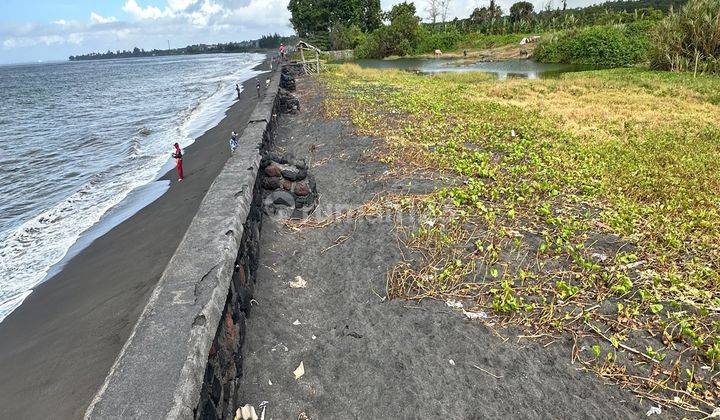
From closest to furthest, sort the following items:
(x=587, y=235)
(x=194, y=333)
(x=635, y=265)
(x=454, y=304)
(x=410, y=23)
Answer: (x=194, y=333), (x=454, y=304), (x=635, y=265), (x=587, y=235), (x=410, y=23)

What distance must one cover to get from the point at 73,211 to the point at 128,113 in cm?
1721

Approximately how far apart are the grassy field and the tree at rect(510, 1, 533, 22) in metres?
60.0

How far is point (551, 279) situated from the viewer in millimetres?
4363

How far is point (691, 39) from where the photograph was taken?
2164 centimetres

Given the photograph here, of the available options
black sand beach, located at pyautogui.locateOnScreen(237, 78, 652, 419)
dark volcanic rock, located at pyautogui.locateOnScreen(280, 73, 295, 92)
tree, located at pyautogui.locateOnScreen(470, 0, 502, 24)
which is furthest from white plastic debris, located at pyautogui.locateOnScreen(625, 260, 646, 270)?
tree, located at pyautogui.locateOnScreen(470, 0, 502, 24)

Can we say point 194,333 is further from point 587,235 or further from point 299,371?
point 587,235

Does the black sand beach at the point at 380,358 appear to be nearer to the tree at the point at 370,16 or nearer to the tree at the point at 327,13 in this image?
the tree at the point at 327,13

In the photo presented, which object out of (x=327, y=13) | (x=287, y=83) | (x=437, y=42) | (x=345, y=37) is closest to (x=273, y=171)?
(x=287, y=83)

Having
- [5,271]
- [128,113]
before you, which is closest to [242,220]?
[5,271]

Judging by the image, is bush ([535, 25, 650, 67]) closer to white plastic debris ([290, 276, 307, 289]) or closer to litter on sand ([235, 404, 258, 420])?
white plastic debris ([290, 276, 307, 289])

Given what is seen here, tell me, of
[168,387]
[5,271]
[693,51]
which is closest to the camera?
[168,387]

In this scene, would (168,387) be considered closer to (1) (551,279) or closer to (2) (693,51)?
(1) (551,279)

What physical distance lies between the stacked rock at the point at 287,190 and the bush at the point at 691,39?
74.7ft

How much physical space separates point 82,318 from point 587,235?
20.4 ft
